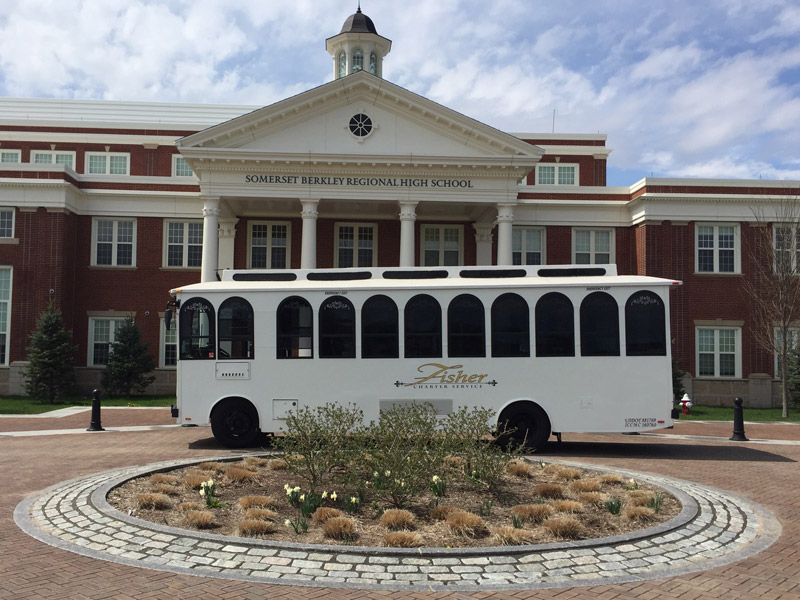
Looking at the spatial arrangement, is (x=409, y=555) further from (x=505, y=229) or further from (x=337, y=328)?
(x=505, y=229)

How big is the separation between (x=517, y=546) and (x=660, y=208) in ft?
79.2

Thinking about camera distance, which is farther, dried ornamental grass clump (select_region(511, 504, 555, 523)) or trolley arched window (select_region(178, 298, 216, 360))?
trolley arched window (select_region(178, 298, 216, 360))

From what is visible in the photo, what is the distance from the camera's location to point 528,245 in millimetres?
29438

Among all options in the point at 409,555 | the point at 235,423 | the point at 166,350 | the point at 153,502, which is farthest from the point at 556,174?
the point at 409,555

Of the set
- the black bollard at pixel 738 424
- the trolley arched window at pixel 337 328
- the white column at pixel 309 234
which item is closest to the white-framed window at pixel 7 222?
the white column at pixel 309 234

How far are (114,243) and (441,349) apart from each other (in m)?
A: 20.5

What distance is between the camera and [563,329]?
12.8 metres

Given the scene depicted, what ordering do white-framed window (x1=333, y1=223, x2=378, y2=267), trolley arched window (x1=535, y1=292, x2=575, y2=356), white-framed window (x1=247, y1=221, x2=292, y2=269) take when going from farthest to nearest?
white-framed window (x1=333, y1=223, x2=378, y2=267)
white-framed window (x1=247, y1=221, x2=292, y2=269)
trolley arched window (x1=535, y1=292, x2=575, y2=356)

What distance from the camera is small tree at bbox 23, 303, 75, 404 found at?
80.0 ft

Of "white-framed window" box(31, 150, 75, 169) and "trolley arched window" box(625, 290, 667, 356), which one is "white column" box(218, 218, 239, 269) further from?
"trolley arched window" box(625, 290, 667, 356)

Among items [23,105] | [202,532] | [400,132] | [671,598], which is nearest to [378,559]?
[202,532]

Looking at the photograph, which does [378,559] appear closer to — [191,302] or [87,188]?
[191,302]

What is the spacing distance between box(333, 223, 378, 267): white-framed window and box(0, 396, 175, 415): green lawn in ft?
29.8

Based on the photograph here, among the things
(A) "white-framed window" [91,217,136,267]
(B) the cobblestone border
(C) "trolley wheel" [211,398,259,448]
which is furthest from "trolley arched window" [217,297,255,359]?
(A) "white-framed window" [91,217,136,267]
